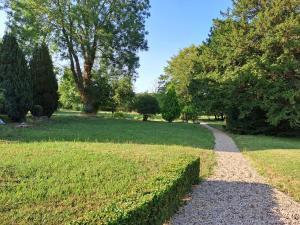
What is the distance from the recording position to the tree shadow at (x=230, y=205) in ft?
17.6

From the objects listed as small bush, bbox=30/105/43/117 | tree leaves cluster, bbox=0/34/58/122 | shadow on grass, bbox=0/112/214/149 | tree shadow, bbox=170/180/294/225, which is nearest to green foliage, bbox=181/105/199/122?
shadow on grass, bbox=0/112/214/149

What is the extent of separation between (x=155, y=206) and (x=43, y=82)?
18004mm

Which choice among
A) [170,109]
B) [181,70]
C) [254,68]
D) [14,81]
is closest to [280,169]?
[254,68]

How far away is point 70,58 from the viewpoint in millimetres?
26984

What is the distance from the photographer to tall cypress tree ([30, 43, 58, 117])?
20844 mm

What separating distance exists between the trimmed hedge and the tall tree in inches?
799

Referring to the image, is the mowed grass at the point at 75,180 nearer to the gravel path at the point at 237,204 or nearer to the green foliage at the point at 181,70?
the gravel path at the point at 237,204

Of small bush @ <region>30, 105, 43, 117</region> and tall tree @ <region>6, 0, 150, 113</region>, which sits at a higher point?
tall tree @ <region>6, 0, 150, 113</region>

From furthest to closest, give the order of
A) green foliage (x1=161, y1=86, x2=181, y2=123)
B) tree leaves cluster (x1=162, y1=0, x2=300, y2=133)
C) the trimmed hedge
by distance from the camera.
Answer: green foliage (x1=161, y1=86, x2=181, y2=123)
tree leaves cluster (x1=162, y1=0, x2=300, y2=133)
the trimmed hedge

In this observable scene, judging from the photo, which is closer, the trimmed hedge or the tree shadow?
the trimmed hedge

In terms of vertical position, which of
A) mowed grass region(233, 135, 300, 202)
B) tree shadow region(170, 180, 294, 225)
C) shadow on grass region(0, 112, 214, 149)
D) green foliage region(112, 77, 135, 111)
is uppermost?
green foliage region(112, 77, 135, 111)

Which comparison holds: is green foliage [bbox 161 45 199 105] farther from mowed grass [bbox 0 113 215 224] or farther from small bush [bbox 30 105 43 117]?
mowed grass [bbox 0 113 215 224]

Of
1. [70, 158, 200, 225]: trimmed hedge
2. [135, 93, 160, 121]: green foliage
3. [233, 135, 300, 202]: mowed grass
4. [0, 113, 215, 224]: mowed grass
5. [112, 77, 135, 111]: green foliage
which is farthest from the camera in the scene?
[112, 77, 135, 111]: green foliage

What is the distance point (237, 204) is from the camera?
6.23m
